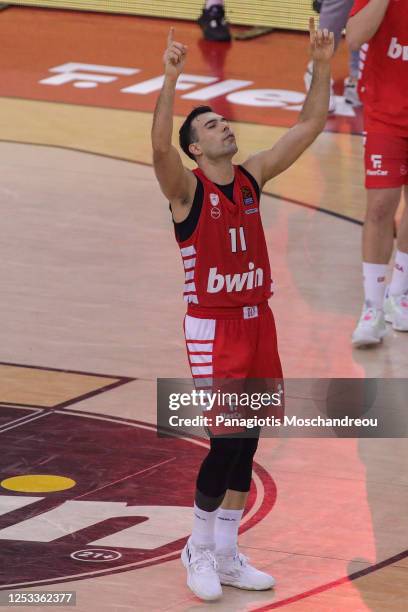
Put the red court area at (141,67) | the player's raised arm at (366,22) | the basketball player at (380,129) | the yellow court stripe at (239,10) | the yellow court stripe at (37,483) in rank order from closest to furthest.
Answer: the yellow court stripe at (37,483) → the player's raised arm at (366,22) → the basketball player at (380,129) → the red court area at (141,67) → the yellow court stripe at (239,10)

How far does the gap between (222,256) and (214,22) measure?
11.0 meters

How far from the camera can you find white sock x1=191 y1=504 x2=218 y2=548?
5.38 meters

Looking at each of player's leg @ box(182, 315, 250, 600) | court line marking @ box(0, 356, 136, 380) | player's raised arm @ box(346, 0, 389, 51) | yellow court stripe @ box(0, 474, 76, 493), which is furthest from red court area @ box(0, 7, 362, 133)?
player's leg @ box(182, 315, 250, 600)

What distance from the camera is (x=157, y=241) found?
32.4 ft

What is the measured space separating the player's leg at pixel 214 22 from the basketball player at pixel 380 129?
7.99 m

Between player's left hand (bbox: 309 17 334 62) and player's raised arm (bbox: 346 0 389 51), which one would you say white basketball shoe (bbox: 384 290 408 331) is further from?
player's left hand (bbox: 309 17 334 62)

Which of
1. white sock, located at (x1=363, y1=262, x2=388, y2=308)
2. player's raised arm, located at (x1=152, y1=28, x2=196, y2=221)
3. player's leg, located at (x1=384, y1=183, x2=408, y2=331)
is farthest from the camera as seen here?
player's leg, located at (x1=384, y1=183, x2=408, y2=331)

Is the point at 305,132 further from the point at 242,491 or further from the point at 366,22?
the point at 366,22

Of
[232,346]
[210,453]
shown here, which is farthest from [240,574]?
[232,346]

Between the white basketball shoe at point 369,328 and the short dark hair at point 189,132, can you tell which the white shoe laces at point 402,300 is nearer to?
the white basketball shoe at point 369,328

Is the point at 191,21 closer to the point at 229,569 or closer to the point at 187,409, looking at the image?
the point at 187,409

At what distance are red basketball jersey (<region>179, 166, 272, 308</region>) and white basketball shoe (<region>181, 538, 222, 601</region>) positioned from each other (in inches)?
34.3

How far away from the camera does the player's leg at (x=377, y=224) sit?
314 inches

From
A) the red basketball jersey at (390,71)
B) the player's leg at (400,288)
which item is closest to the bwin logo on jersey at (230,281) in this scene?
the red basketball jersey at (390,71)
